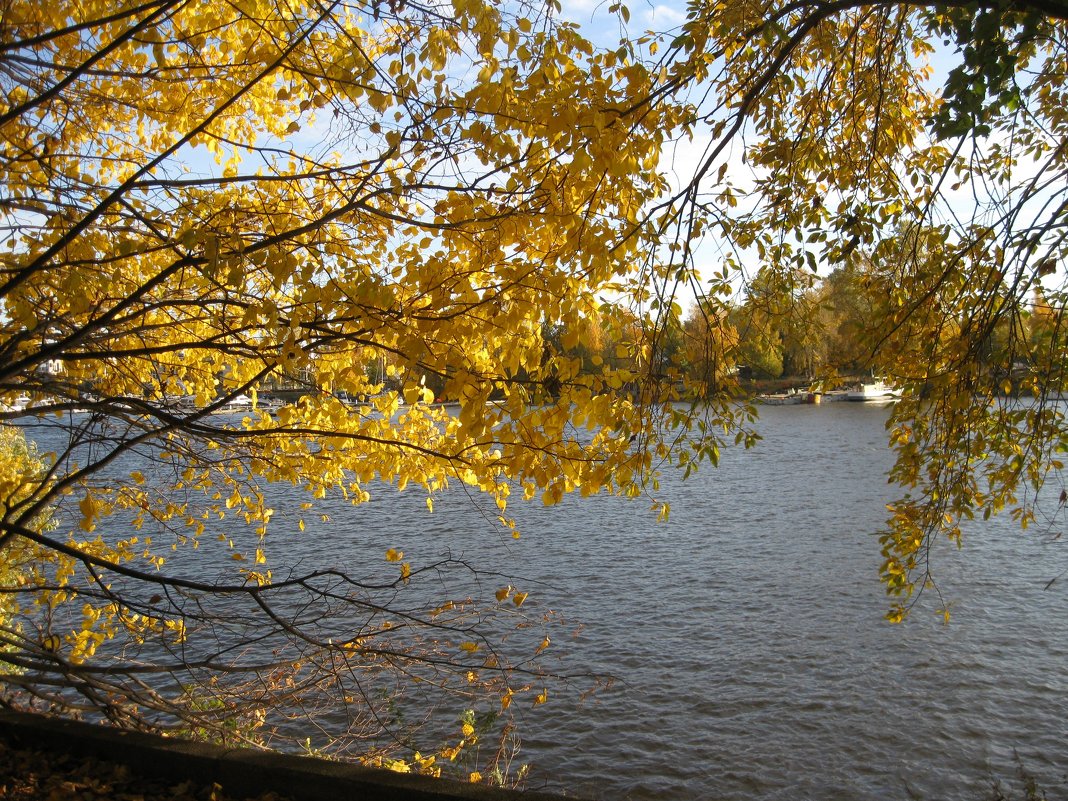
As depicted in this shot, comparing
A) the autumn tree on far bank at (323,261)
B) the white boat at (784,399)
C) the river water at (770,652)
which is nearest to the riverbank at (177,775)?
the autumn tree on far bank at (323,261)

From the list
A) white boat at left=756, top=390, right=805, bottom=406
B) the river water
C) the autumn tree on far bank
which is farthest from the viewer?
white boat at left=756, top=390, right=805, bottom=406

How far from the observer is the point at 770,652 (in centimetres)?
1260

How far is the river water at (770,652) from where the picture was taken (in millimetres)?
9484

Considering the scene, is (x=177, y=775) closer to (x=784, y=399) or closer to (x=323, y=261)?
(x=323, y=261)

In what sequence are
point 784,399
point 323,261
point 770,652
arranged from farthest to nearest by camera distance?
point 784,399
point 770,652
point 323,261

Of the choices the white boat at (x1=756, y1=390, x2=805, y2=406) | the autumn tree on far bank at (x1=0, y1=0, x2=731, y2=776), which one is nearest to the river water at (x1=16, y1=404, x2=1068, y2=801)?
the autumn tree on far bank at (x1=0, y1=0, x2=731, y2=776)

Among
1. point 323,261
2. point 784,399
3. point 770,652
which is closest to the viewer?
point 323,261

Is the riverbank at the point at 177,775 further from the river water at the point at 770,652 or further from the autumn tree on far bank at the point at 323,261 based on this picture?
the river water at the point at 770,652

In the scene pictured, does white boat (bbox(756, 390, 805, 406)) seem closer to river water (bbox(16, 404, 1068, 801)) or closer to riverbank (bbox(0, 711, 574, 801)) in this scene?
river water (bbox(16, 404, 1068, 801))

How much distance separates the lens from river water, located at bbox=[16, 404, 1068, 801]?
31.1ft

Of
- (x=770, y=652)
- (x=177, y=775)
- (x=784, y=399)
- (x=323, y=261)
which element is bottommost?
(x=770, y=652)

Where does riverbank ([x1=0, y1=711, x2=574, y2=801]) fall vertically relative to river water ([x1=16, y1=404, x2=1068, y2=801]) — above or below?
above

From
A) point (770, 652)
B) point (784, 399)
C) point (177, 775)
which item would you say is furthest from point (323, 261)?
point (784, 399)

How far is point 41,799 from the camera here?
148 inches
